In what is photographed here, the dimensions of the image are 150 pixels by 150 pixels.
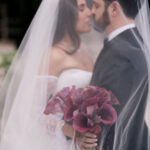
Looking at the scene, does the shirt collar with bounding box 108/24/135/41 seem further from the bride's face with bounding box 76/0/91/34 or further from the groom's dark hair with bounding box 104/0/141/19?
the bride's face with bounding box 76/0/91/34

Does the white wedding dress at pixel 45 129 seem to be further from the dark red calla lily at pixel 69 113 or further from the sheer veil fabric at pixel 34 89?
the dark red calla lily at pixel 69 113

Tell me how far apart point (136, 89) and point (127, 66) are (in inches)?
6.1

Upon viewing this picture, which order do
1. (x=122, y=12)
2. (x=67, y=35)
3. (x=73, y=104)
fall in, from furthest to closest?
(x=67, y=35) → (x=122, y=12) → (x=73, y=104)

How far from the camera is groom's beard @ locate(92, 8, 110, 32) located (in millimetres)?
1900

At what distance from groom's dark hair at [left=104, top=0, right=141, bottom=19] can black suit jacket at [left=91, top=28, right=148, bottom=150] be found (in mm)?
93

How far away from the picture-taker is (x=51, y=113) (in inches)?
78.0

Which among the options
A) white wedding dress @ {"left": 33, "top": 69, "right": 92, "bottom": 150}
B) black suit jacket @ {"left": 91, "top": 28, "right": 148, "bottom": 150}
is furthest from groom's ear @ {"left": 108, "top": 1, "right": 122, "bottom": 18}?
white wedding dress @ {"left": 33, "top": 69, "right": 92, "bottom": 150}

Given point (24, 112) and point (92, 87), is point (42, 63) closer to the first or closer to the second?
point (24, 112)

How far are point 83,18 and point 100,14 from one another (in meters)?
0.13

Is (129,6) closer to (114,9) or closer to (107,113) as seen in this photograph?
(114,9)

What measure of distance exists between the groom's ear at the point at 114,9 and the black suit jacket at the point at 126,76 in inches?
4.6

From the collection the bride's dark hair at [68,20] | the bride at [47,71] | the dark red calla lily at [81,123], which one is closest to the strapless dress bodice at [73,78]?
the bride at [47,71]

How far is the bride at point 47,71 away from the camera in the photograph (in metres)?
2.03

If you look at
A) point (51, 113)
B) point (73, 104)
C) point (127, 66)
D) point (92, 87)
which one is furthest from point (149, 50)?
point (51, 113)
